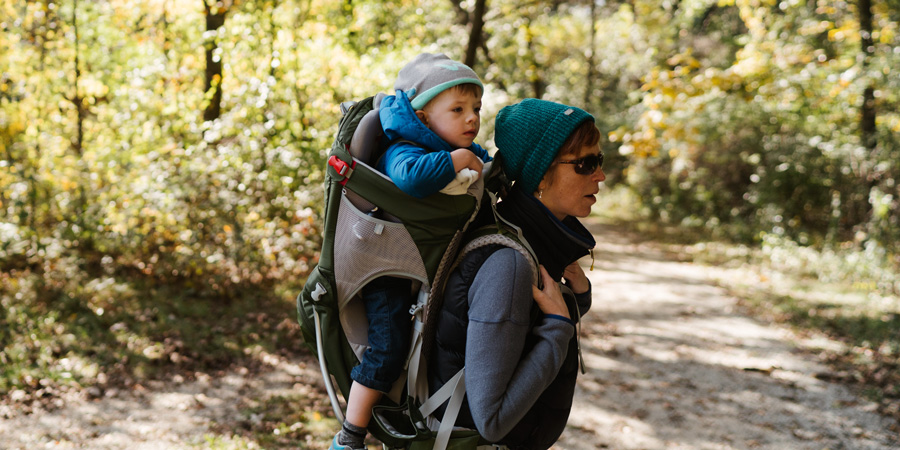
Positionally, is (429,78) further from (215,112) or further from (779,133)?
(779,133)

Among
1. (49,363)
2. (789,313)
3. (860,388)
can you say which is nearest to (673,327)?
(789,313)

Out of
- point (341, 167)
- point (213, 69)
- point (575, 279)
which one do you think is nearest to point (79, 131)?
point (213, 69)

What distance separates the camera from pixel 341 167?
1807mm

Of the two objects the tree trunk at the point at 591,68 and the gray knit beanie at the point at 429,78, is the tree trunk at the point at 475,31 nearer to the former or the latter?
the gray knit beanie at the point at 429,78

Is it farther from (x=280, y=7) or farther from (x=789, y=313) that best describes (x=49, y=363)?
(x=789, y=313)

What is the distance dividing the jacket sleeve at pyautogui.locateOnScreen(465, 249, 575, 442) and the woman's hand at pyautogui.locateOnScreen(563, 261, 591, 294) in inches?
17.8

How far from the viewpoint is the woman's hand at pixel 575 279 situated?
2.17 m

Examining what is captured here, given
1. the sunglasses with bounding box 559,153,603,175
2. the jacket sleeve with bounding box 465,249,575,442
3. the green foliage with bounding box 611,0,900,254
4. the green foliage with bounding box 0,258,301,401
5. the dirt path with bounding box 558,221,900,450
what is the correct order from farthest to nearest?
the green foliage with bounding box 611,0,900,254 → the dirt path with bounding box 558,221,900,450 → the green foliage with bounding box 0,258,301,401 → the sunglasses with bounding box 559,153,603,175 → the jacket sleeve with bounding box 465,249,575,442

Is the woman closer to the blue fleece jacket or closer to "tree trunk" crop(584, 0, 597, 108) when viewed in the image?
the blue fleece jacket

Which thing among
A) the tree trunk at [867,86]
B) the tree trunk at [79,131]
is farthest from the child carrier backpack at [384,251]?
the tree trunk at [867,86]

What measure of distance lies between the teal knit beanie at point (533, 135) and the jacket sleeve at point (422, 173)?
0.24 meters

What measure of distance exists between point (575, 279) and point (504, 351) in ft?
1.97

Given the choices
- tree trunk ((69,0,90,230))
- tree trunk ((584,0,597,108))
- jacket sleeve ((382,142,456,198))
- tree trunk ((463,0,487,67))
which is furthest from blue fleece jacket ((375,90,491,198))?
tree trunk ((584,0,597,108))

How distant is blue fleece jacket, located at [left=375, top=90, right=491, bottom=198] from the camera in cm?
A: 174
